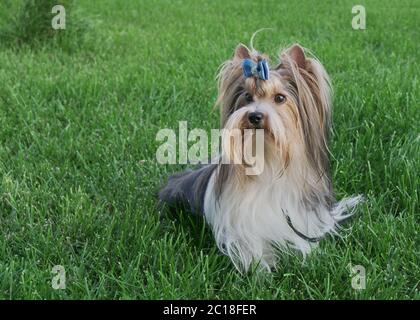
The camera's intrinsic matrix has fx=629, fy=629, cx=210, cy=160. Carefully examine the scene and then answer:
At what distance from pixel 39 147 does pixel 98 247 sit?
1.65 metres

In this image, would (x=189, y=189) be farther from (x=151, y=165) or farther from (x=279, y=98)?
(x=279, y=98)

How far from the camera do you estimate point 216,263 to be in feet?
11.4

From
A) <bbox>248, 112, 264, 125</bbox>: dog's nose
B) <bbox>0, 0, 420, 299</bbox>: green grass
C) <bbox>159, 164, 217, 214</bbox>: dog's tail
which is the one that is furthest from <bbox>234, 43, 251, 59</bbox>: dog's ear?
<bbox>0, 0, 420, 299</bbox>: green grass

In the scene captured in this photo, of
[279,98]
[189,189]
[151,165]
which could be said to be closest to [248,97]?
[279,98]

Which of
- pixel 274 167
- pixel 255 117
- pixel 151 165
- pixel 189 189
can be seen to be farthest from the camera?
pixel 151 165

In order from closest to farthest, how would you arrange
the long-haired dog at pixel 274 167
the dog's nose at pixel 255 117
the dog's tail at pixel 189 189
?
the dog's nose at pixel 255 117 < the long-haired dog at pixel 274 167 < the dog's tail at pixel 189 189

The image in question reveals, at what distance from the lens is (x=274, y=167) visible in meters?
3.22

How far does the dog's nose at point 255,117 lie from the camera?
300 centimetres

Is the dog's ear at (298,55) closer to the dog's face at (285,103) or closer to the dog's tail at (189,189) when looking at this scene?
the dog's face at (285,103)

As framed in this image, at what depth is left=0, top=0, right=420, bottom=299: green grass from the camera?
3.37m

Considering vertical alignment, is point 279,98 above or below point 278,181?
above

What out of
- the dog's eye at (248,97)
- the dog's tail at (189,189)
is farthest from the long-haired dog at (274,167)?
the dog's tail at (189,189)

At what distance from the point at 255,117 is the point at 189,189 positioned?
1.09 metres
